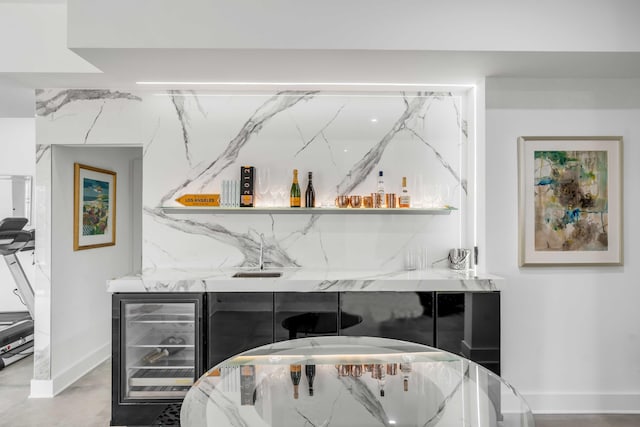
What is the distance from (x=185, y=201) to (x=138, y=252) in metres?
1.76

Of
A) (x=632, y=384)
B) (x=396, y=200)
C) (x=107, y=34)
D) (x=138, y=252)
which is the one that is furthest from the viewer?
(x=138, y=252)

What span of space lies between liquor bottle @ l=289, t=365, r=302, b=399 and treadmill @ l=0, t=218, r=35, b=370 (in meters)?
3.73

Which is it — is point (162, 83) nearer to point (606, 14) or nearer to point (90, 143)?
point (90, 143)

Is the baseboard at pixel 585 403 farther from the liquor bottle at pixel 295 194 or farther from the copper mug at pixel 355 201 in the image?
the liquor bottle at pixel 295 194

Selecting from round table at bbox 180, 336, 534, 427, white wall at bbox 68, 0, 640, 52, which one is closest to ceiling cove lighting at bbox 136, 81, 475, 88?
white wall at bbox 68, 0, 640, 52

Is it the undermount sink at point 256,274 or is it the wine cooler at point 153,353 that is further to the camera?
the undermount sink at point 256,274

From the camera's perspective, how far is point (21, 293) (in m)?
4.46

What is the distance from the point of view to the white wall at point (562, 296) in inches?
124

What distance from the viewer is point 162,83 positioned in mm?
3270

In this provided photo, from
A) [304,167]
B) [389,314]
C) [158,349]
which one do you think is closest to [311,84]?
[304,167]

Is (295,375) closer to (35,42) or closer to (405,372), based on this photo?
(405,372)

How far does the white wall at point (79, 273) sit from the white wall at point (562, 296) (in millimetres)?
3515

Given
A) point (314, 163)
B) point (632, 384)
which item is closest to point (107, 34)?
point (314, 163)

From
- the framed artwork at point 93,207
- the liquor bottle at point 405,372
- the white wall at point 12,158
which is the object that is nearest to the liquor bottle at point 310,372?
the liquor bottle at point 405,372
